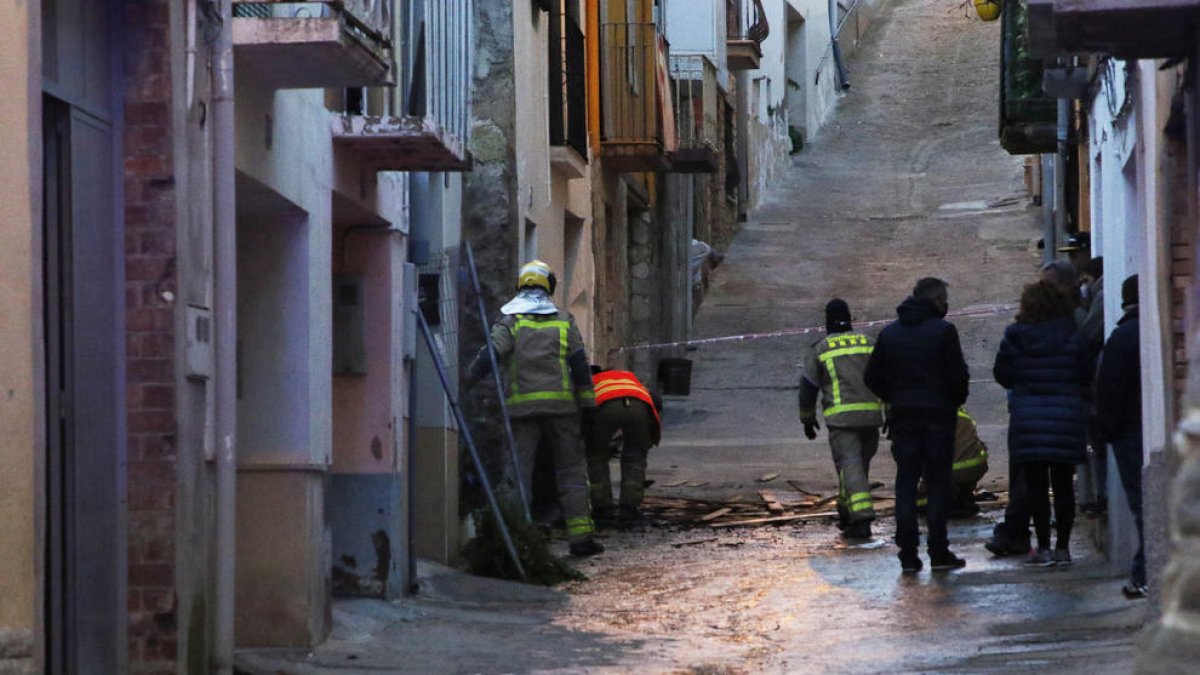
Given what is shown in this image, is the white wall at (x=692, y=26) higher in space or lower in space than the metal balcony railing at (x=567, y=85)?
higher

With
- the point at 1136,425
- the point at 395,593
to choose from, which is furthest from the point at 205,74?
the point at 1136,425

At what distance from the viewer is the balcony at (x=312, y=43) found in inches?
314

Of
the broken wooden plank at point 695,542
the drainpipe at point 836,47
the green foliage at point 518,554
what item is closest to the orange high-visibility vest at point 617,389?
the broken wooden plank at point 695,542

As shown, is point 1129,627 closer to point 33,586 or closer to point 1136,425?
point 1136,425

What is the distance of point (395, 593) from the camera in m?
10.8

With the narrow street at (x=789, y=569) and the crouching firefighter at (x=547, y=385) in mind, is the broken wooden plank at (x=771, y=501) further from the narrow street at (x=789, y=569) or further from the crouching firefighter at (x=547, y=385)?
the crouching firefighter at (x=547, y=385)

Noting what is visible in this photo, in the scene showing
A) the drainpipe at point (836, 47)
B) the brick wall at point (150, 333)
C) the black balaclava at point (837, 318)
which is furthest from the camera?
the drainpipe at point (836, 47)

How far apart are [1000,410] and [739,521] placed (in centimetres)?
743

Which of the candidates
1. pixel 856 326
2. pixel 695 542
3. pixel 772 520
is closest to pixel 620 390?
pixel 695 542

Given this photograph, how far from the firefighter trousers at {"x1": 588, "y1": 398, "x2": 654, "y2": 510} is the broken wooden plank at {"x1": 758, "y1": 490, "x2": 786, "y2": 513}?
3.71 feet

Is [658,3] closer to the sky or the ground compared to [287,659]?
closer to the sky

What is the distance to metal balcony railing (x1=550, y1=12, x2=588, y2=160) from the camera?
1748 centimetres

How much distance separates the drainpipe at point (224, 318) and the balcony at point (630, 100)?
13193 mm

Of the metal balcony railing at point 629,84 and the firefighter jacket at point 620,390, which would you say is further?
the metal balcony railing at point 629,84
